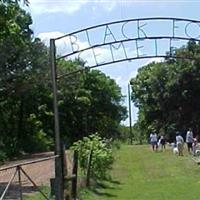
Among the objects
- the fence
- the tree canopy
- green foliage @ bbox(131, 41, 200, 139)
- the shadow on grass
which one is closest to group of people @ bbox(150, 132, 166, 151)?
the tree canopy

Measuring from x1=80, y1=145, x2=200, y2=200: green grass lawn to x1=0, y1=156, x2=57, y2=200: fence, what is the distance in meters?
1.74

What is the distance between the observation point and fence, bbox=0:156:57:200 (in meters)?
15.5

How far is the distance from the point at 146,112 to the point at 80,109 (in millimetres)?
8663

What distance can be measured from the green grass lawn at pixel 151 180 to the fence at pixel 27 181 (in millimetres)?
1738

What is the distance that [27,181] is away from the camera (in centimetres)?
2548

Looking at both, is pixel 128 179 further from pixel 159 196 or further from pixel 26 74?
pixel 26 74

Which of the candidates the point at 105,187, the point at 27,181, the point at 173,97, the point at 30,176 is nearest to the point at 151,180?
the point at 105,187

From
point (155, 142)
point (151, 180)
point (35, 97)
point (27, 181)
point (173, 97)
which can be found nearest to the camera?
point (27, 181)

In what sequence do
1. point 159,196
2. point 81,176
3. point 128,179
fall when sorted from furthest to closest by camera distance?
point 128,179 < point 81,176 < point 159,196

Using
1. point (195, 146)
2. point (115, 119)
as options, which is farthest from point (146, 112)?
point (195, 146)

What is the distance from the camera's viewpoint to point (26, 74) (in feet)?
155

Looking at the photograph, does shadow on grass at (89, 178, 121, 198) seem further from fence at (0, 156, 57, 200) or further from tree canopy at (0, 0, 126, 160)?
tree canopy at (0, 0, 126, 160)

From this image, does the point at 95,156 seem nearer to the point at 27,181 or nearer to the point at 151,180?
the point at 151,180

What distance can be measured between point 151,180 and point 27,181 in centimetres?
769
